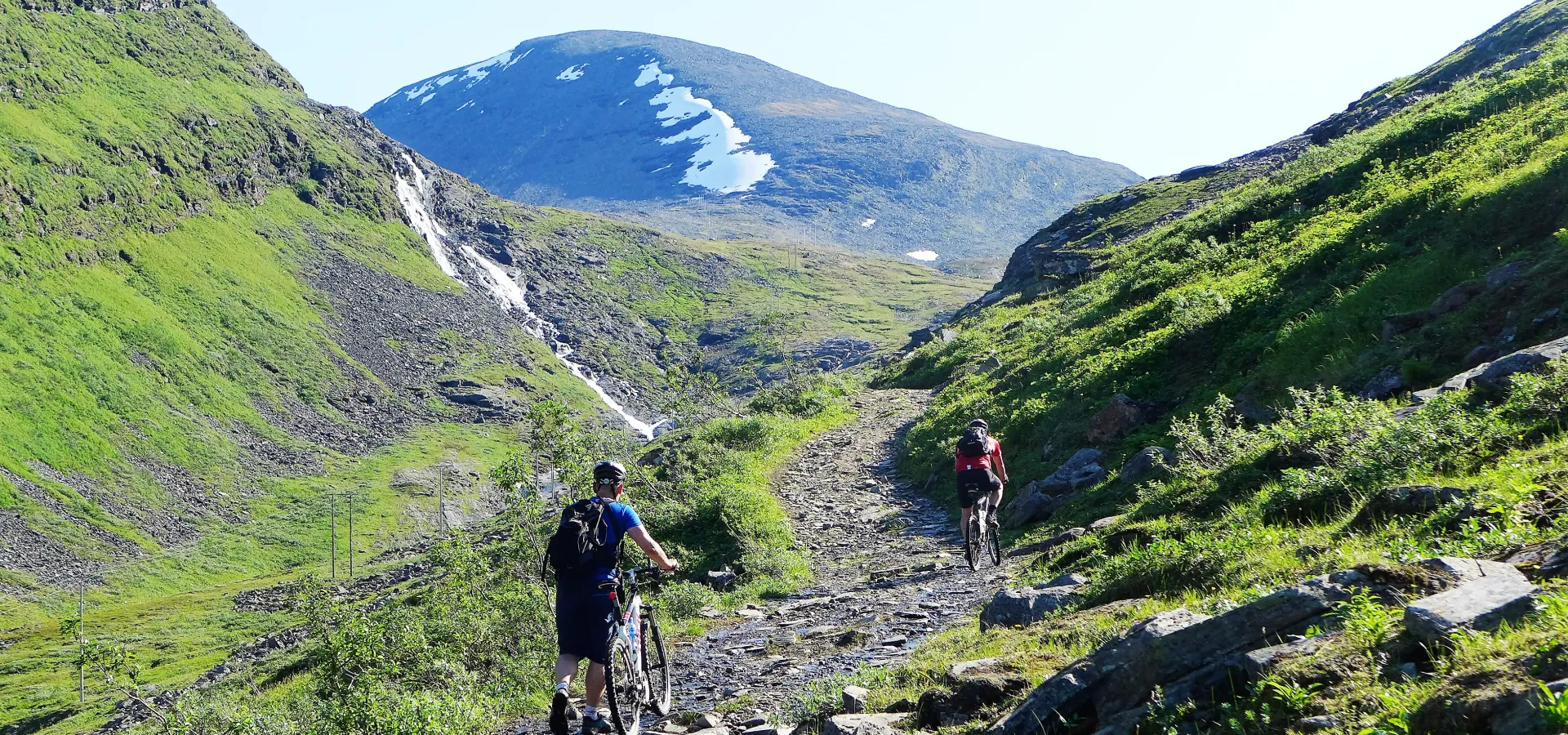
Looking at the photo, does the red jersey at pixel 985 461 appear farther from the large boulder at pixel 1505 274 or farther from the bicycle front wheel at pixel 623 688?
the bicycle front wheel at pixel 623 688

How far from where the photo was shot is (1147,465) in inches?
654

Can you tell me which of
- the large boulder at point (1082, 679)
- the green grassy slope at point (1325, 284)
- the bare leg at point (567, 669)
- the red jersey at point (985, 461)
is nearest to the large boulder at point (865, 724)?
the large boulder at point (1082, 679)

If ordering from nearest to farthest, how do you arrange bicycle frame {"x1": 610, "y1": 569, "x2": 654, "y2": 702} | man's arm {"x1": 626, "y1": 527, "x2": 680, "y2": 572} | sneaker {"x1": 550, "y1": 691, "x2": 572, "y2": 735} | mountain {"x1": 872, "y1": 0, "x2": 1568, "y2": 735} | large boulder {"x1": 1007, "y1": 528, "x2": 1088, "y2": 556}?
mountain {"x1": 872, "y1": 0, "x2": 1568, "y2": 735}, sneaker {"x1": 550, "y1": 691, "x2": 572, "y2": 735}, bicycle frame {"x1": 610, "y1": 569, "x2": 654, "y2": 702}, man's arm {"x1": 626, "y1": 527, "x2": 680, "y2": 572}, large boulder {"x1": 1007, "y1": 528, "x2": 1088, "y2": 556}

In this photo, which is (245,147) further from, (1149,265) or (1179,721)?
(1179,721)

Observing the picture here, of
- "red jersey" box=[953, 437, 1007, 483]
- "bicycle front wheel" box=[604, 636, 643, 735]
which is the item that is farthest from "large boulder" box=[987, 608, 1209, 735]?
"red jersey" box=[953, 437, 1007, 483]

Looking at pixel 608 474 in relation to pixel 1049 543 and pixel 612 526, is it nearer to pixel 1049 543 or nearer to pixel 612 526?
pixel 612 526

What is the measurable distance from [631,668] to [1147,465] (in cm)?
1054

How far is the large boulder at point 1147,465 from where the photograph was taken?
634 inches

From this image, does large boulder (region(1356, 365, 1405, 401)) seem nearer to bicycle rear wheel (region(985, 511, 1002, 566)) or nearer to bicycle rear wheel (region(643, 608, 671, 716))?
bicycle rear wheel (region(985, 511, 1002, 566))

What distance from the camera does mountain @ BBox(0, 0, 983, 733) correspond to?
80688 mm

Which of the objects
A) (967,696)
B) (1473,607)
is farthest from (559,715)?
(1473,607)

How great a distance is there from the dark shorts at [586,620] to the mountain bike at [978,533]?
Answer: 818 centimetres

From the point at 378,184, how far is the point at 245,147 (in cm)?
2674

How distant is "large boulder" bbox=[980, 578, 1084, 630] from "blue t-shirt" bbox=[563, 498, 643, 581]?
4.15 m
